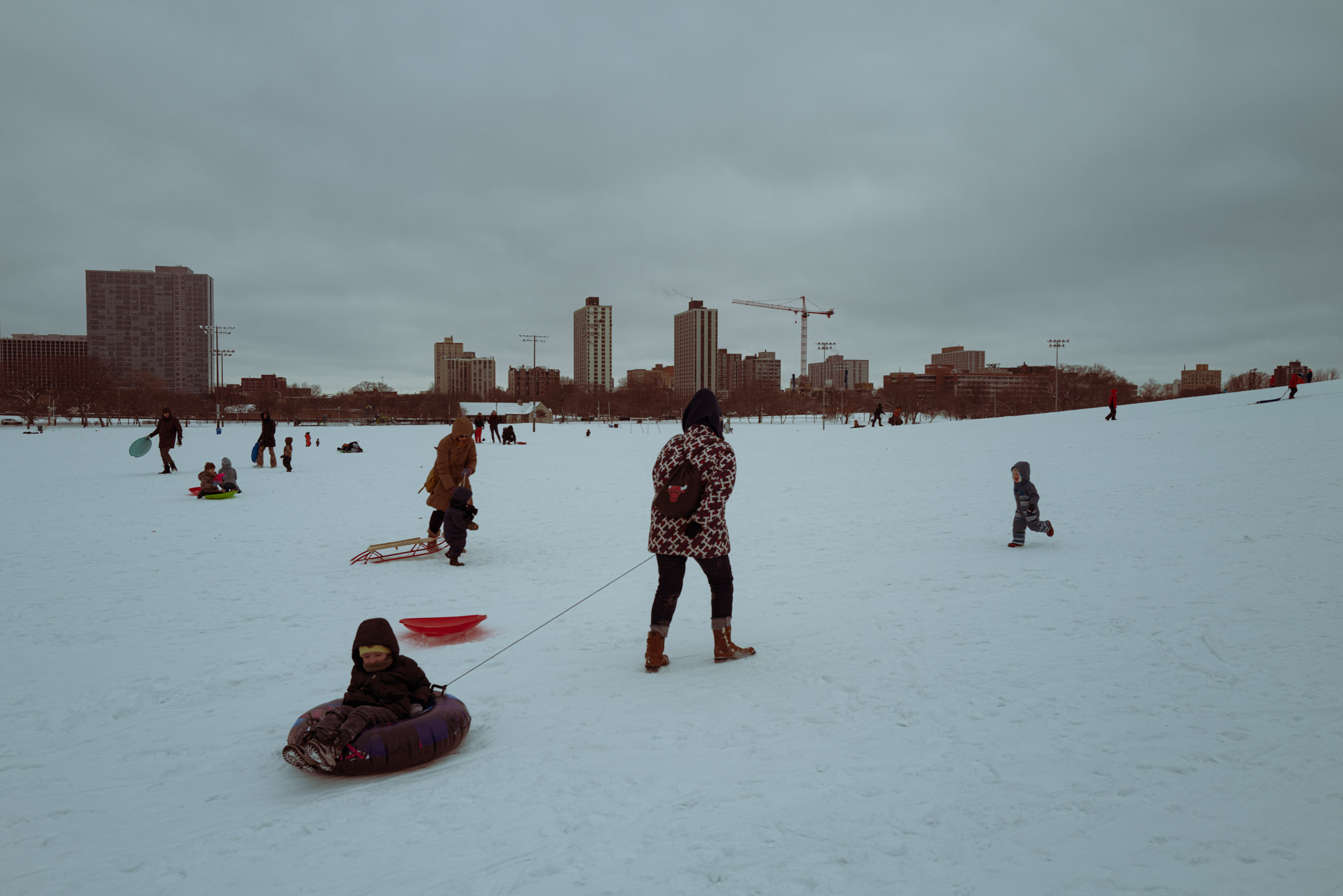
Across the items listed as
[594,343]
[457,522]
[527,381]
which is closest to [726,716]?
[457,522]

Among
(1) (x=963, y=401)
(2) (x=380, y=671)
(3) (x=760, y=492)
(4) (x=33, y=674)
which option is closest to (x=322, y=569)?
(4) (x=33, y=674)

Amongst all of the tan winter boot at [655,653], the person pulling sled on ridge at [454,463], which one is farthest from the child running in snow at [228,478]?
the tan winter boot at [655,653]

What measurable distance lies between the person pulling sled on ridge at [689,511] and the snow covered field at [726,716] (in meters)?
0.57

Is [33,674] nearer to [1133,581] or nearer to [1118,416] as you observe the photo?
[1133,581]

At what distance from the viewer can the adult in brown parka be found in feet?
29.4

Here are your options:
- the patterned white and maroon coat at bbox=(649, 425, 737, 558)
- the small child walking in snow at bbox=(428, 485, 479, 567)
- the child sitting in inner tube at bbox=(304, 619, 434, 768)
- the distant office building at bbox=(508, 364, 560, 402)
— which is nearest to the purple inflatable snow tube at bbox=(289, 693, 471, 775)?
the child sitting in inner tube at bbox=(304, 619, 434, 768)

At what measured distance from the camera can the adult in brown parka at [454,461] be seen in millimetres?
8969

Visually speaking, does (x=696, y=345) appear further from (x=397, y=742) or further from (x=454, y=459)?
(x=397, y=742)

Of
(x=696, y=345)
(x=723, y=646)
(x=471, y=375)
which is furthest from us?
(x=471, y=375)

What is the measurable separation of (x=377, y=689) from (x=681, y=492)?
7.39ft

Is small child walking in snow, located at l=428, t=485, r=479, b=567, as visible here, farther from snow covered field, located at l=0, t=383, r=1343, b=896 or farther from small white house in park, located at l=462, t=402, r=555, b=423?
small white house in park, located at l=462, t=402, r=555, b=423

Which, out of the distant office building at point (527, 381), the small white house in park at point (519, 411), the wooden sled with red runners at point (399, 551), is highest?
the distant office building at point (527, 381)

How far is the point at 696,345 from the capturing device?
131625 mm

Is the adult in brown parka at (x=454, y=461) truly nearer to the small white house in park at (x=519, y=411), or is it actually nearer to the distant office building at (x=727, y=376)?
the small white house in park at (x=519, y=411)
